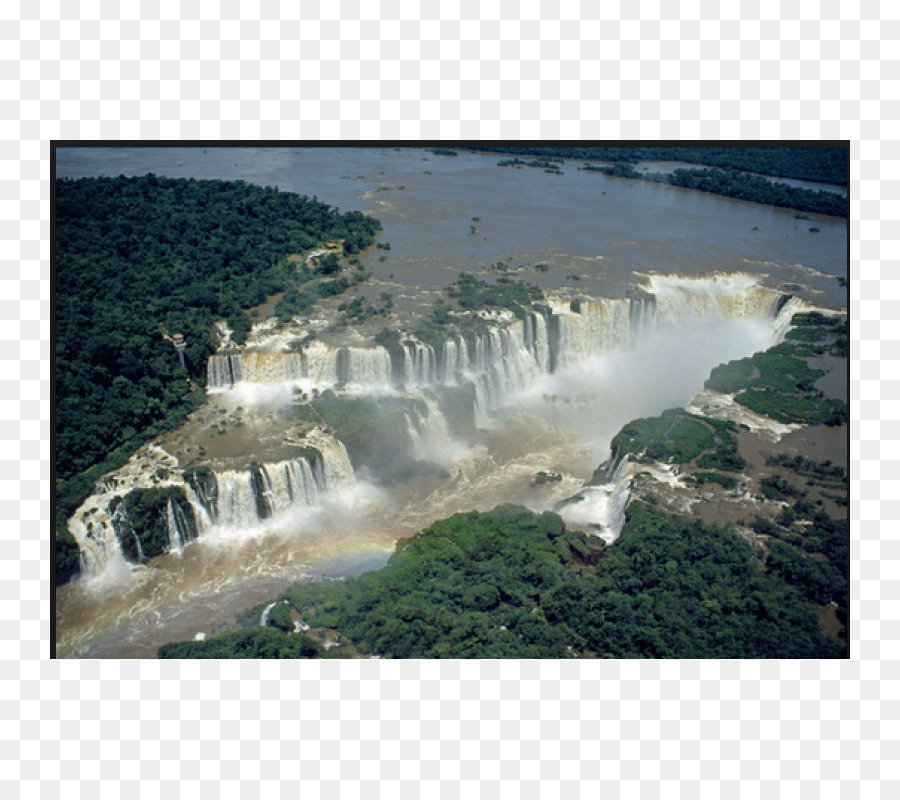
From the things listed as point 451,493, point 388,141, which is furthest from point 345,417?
point 388,141

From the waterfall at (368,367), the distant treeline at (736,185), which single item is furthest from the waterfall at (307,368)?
the distant treeline at (736,185)

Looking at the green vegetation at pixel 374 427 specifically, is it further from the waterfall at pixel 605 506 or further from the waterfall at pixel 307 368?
the waterfall at pixel 605 506

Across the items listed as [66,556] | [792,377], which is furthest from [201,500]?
[792,377]

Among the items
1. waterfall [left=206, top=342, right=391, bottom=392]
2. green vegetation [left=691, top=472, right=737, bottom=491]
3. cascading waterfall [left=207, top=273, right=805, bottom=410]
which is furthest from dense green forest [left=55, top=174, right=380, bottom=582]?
green vegetation [left=691, top=472, right=737, bottom=491]

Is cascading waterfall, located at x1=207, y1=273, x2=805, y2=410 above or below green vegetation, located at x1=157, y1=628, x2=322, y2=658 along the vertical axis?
above

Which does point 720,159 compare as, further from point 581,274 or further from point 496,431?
point 496,431

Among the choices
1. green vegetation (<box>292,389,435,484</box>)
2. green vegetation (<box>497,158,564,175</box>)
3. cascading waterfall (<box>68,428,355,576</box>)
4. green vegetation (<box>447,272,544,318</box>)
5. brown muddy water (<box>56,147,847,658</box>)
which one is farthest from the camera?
green vegetation (<box>497,158,564,175</box>)

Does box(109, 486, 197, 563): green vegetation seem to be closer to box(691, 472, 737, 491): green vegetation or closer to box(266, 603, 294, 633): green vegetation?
box(266, 603, 294, 633): green vegetation
